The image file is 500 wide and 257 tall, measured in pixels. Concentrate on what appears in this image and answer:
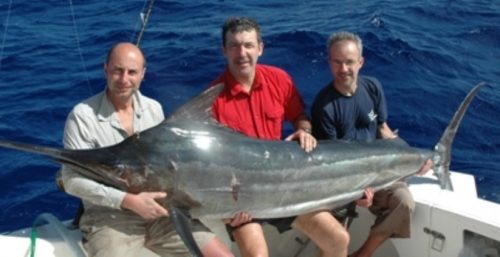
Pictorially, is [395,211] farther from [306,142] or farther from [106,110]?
[106,110]

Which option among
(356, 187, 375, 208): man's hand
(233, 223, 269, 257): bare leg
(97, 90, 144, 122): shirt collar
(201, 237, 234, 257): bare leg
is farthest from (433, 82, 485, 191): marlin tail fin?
(97, 90, 144, 122): shirt collar

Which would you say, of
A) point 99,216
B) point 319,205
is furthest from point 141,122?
point 319,205

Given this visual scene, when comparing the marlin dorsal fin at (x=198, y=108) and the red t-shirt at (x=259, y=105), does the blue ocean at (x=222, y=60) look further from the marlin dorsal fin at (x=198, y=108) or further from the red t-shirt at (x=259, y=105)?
the marlin dorsal fin at (x=198, y=108)

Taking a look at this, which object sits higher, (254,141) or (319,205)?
(254,141)

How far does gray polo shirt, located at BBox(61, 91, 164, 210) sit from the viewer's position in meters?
2.85

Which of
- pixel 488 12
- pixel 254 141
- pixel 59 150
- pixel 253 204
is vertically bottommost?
pixel 488 12

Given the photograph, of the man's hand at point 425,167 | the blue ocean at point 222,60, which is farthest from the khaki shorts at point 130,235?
the blue ocean at point 222,60

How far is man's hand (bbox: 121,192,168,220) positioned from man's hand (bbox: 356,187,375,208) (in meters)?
1.19

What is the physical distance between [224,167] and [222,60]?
5679 mm

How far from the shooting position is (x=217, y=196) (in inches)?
118

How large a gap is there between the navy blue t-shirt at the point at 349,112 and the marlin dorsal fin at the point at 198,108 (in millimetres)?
925

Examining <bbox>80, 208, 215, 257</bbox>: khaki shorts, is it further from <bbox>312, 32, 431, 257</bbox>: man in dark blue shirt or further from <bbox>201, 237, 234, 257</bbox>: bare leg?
→ <bbox>312, 32, 431, 257</bbox>: man in dark blue shirt

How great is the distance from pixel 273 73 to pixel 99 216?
1.35 metres

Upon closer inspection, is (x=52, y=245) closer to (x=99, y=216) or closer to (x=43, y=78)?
(x=99, y=216)
